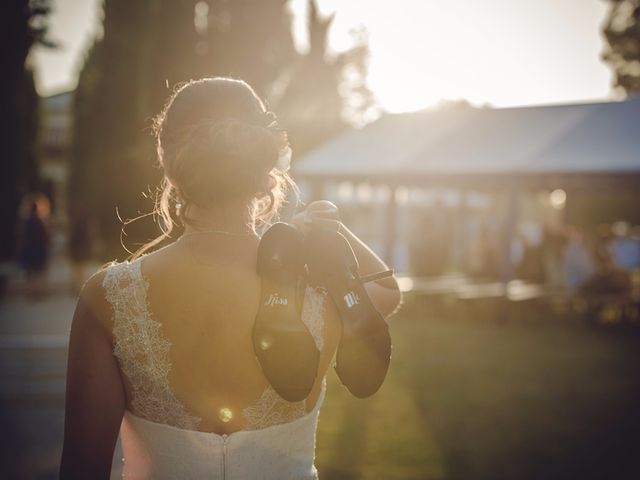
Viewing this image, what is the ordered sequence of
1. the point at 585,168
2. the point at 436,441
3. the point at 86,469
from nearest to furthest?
the point at 86,469
the point at 436,441
the point at 585,168

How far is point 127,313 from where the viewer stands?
58.9 inches

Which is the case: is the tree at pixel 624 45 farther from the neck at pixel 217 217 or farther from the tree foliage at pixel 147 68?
the neck at pixel 217 217

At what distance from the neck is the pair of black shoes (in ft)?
0.45

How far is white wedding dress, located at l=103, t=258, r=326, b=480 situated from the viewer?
1.50 meters

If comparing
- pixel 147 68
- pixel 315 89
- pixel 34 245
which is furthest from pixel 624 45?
pixel 34 245

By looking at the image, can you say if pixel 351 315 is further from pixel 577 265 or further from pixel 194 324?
pixel 577 265

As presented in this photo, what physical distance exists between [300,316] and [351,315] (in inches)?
4.7

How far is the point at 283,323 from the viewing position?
1386 mm

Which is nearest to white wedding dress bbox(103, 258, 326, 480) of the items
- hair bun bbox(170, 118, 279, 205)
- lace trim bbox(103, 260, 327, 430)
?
lace trim bbox(103, 260, 327, 430)

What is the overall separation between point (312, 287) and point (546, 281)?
14498 millimetres

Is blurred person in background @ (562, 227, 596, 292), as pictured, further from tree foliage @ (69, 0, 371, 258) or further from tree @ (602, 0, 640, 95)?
tree @ (602, 0, 640, 95)

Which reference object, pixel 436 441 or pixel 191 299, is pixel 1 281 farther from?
pixel 191 299

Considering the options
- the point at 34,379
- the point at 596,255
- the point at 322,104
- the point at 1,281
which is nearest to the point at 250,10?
the point at 322,104

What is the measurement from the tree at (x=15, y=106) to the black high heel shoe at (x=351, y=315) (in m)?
17.1
